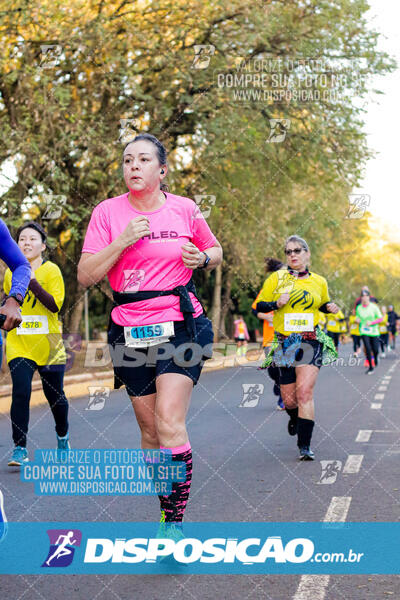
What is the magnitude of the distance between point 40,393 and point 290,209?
45.3ft

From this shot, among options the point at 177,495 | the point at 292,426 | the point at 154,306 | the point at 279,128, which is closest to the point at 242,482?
the point at 292,426

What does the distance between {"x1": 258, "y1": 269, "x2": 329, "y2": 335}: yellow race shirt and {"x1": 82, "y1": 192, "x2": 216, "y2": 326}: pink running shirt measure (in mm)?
3329

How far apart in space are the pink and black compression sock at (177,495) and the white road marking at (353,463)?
2761 mm

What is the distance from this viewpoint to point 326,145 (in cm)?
2052

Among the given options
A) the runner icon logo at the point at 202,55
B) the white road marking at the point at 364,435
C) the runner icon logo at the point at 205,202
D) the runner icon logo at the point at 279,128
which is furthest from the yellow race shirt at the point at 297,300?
the runner icon logo at the point at 279,128

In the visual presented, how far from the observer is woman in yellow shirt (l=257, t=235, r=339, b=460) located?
299 inches

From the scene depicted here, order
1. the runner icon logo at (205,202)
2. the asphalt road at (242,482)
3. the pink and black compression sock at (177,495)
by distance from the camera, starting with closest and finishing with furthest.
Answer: the asphalt road at (242,482) → the pink and black compression sock at (177,495) → the runner icon logo at (205,202)

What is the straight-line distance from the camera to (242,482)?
657cm

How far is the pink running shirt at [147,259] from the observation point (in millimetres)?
4441

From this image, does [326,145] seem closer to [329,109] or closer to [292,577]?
[329,109]

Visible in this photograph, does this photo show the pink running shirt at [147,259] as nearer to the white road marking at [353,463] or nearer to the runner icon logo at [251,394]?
the white road marking at [353,463]

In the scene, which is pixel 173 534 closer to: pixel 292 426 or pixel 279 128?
pixel 292 426

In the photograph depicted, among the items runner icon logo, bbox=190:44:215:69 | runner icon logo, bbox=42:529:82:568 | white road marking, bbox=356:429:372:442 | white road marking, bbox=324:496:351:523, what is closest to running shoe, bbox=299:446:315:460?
white road marking, bbox=356:429:372:442

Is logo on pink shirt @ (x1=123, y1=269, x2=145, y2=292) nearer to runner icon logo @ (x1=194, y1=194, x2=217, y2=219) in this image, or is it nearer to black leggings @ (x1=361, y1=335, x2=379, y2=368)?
runner icon logo @ (x1=194, y1=194, x2=217, y2=219)
